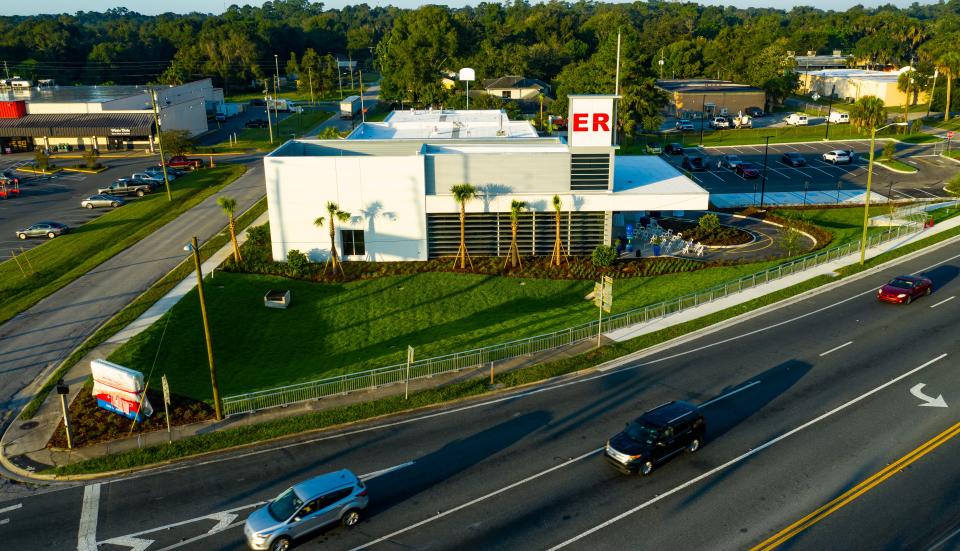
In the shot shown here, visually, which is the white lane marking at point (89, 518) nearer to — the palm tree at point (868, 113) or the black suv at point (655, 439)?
the black suv at point (655, 439)

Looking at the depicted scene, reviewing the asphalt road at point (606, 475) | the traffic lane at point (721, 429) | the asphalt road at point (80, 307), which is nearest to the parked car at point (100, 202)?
the asphalt road at point (80, 307)

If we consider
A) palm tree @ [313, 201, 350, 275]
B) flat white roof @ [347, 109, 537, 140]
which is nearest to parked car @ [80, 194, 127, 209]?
flat white roof @ [347, 109, 537, 140]

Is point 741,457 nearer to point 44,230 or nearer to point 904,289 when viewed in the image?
point 904,289

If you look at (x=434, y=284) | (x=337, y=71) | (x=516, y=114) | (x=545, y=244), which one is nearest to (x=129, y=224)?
(x=434, y=284)

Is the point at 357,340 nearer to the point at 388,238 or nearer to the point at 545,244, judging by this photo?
the point at 388,238

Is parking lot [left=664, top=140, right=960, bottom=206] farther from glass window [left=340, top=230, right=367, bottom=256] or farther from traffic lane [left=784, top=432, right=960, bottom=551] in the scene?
traffic lane [left=784, top=432, right=960, bottom=551]

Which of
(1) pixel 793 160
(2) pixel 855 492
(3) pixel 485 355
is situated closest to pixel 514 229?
(3) pixel 485 355
